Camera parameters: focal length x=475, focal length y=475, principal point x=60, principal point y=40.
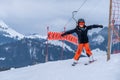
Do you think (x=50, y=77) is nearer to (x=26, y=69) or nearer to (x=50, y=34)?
(x=26, y=69)

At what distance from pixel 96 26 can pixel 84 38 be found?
0.68 metres

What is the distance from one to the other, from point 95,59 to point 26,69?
381cm

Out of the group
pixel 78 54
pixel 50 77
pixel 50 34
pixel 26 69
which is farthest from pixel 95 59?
pixel 50 34

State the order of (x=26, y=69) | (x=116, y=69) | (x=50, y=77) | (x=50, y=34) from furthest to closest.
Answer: (x=50, y=34), (x=26, y=69), (x=50, y=77), (x=116, y=69)

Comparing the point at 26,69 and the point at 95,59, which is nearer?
the point at 95,59

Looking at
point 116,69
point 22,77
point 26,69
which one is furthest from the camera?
point 26,69

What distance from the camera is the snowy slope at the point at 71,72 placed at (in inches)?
655

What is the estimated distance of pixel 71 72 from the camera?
18062mm

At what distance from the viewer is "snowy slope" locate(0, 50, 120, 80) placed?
1664 cm

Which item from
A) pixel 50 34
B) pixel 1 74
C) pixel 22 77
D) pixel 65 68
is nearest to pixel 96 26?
pixel 65 68

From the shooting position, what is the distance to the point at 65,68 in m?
18.9

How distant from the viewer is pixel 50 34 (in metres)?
26.6

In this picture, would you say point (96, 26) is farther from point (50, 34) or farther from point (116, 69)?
point (50, 34)

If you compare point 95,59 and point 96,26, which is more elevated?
point 96,26
